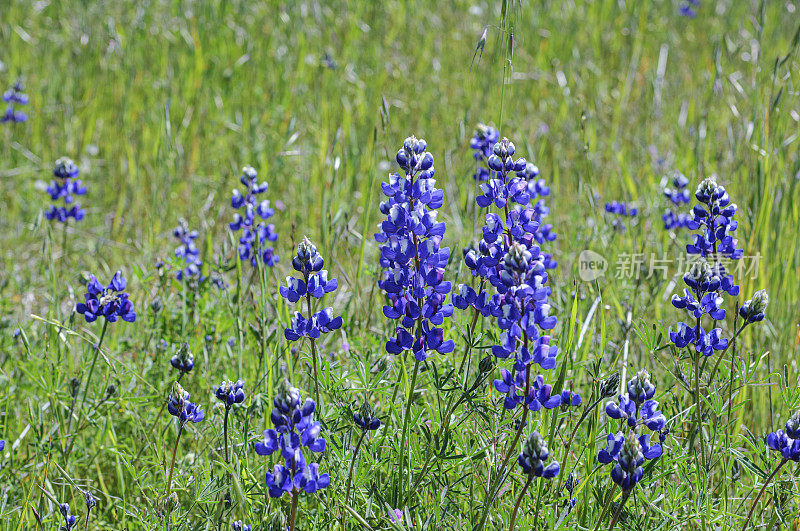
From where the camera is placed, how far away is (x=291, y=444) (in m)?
1.43

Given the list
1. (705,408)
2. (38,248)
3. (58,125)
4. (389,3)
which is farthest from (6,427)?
(389,3)

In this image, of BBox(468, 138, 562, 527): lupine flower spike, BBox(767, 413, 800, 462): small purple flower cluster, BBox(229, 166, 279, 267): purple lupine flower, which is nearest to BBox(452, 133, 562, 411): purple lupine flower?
BBox(468, 138, 562, 527): lupine flower spike

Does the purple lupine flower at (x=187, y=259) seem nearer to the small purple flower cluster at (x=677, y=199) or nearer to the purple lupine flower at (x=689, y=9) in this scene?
the small purple flower cluster at (x=677, y=199)

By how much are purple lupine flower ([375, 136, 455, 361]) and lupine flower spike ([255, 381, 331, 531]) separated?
1.00 feet

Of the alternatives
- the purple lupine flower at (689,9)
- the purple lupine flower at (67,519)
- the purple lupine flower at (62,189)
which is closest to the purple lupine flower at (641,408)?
the purple lupine flower at (67,519)

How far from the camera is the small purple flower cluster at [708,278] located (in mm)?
1866

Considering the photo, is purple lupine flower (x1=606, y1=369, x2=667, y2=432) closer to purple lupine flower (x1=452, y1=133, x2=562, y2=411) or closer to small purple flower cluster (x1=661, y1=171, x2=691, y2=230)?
purple lupine flower (x1=452, y1=133, x2=562, y2=411)

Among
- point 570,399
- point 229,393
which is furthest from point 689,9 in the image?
point 229,393

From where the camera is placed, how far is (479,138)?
2.89m

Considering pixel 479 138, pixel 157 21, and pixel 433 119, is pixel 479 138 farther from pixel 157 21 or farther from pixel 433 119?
pixel 157 21

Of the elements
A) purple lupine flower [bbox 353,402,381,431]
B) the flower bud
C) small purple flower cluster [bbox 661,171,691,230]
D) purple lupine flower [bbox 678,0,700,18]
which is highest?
purple lupine flower [bbox 678,0,700,18]

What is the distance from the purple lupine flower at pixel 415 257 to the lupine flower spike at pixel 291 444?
31 centimetres

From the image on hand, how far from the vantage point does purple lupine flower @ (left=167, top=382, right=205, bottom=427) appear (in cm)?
185

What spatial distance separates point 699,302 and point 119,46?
163 inches
